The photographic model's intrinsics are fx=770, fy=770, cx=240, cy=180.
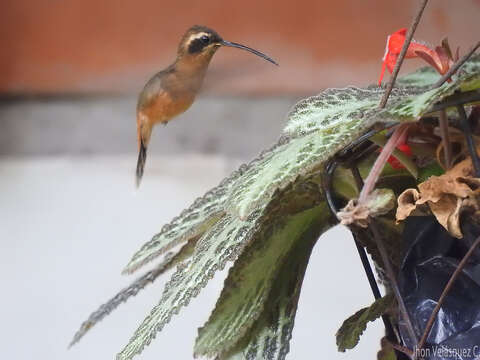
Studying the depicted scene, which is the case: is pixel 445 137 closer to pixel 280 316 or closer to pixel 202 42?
pixel 280 316

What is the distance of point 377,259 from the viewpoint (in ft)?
1.59

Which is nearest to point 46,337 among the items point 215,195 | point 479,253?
point 215,195

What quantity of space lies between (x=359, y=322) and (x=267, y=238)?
0.24 ft

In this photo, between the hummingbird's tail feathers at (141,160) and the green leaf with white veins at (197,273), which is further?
the hummingbird's tail feathers at (141,160)

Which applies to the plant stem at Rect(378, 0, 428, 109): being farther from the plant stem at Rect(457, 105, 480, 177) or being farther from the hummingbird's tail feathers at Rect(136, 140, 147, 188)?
the hummingbird's tail feathers at Rect(136, 140, 147, 188)

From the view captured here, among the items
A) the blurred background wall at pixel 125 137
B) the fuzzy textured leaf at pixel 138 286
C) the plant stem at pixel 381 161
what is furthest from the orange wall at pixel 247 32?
the plant stem at pixel 381 161

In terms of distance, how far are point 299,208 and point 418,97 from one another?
11cm

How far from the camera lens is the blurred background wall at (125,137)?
115cm

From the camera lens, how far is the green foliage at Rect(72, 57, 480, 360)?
388 mm

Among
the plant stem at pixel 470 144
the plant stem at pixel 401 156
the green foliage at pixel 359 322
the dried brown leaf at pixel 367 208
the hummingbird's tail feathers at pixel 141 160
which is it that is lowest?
the green foliage at pixel 359 322

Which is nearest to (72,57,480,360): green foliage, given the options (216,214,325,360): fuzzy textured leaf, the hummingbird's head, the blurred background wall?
(216,214,325,360): fuzzy textured leaf

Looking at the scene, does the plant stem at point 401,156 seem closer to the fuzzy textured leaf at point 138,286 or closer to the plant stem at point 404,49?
the plant stem at point 404,49

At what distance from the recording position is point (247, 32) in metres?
1.13

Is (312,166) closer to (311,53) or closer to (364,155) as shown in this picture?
(364,155)
